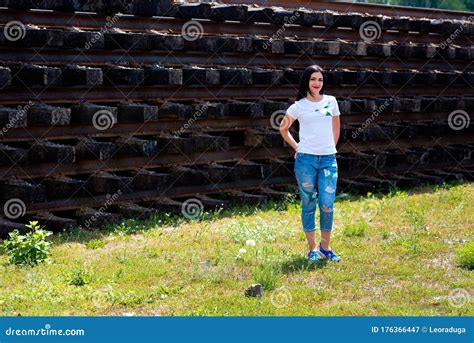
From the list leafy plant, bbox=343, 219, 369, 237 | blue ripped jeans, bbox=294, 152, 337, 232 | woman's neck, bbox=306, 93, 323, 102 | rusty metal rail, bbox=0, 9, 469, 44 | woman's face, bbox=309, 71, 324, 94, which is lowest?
leafy plant, bbox=343, 219, 369, 237

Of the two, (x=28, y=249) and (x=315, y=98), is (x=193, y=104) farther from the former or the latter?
(x=28, y=249)

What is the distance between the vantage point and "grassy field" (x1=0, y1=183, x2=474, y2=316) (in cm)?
795

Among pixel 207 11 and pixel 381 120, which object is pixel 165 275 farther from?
pixel 381 120

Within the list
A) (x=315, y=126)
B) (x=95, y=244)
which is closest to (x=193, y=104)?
(x=95, y=244)

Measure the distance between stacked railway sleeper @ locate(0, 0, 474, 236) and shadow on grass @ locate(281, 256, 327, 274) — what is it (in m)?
2.66

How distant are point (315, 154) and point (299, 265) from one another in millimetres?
1122

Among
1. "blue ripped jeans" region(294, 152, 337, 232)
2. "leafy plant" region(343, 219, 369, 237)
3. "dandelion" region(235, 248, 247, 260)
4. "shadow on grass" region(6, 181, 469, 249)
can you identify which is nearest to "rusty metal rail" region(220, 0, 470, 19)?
"shadow on grass" region(6, 181, 469, 249)

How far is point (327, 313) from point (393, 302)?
77 centimetres

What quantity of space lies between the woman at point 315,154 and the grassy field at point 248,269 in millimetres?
325

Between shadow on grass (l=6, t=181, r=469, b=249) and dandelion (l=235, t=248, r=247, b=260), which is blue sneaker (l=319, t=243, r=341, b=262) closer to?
shadow on grass (l=6, t=181, r=469, b=249)

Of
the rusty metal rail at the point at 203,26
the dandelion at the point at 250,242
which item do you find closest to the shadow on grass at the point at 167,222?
the dandelion at the point at 250,242

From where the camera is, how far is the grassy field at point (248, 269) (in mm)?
7945

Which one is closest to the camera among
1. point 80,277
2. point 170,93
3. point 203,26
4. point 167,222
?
point 80,277

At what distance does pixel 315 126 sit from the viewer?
31.2ft
